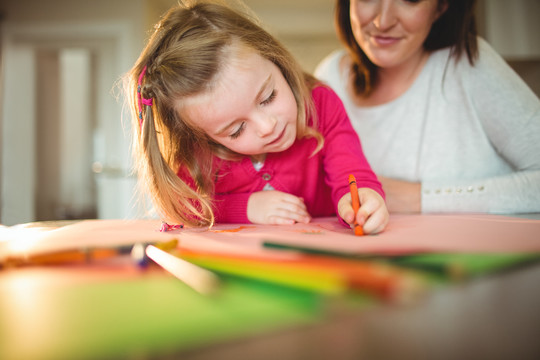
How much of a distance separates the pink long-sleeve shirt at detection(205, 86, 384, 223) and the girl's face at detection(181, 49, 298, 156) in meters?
0.11

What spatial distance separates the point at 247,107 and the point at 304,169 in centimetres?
27

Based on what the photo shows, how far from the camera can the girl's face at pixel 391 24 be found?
0.88 meters

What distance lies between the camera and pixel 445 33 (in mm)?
1037

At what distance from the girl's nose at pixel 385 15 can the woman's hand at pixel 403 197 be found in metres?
0.39

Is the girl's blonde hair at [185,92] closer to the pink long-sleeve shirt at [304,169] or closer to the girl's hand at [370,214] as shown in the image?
the pink long-sleeve shirt at [304,169]

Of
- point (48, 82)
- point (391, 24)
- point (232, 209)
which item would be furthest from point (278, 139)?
point (48, 82)

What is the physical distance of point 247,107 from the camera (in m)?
0.73

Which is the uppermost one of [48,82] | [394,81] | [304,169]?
[48,82]

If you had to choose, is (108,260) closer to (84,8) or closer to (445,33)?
(445,33)

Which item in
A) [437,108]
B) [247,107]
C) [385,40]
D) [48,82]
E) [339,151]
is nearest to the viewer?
[247,107]

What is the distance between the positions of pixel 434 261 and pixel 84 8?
12.1 ft

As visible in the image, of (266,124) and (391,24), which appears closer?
(266,124)

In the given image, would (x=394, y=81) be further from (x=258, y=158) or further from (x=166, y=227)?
(x=166, y=227)

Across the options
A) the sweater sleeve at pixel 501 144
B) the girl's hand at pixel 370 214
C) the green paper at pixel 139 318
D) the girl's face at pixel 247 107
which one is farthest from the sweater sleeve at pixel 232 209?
the green paper at pixel 139 318
